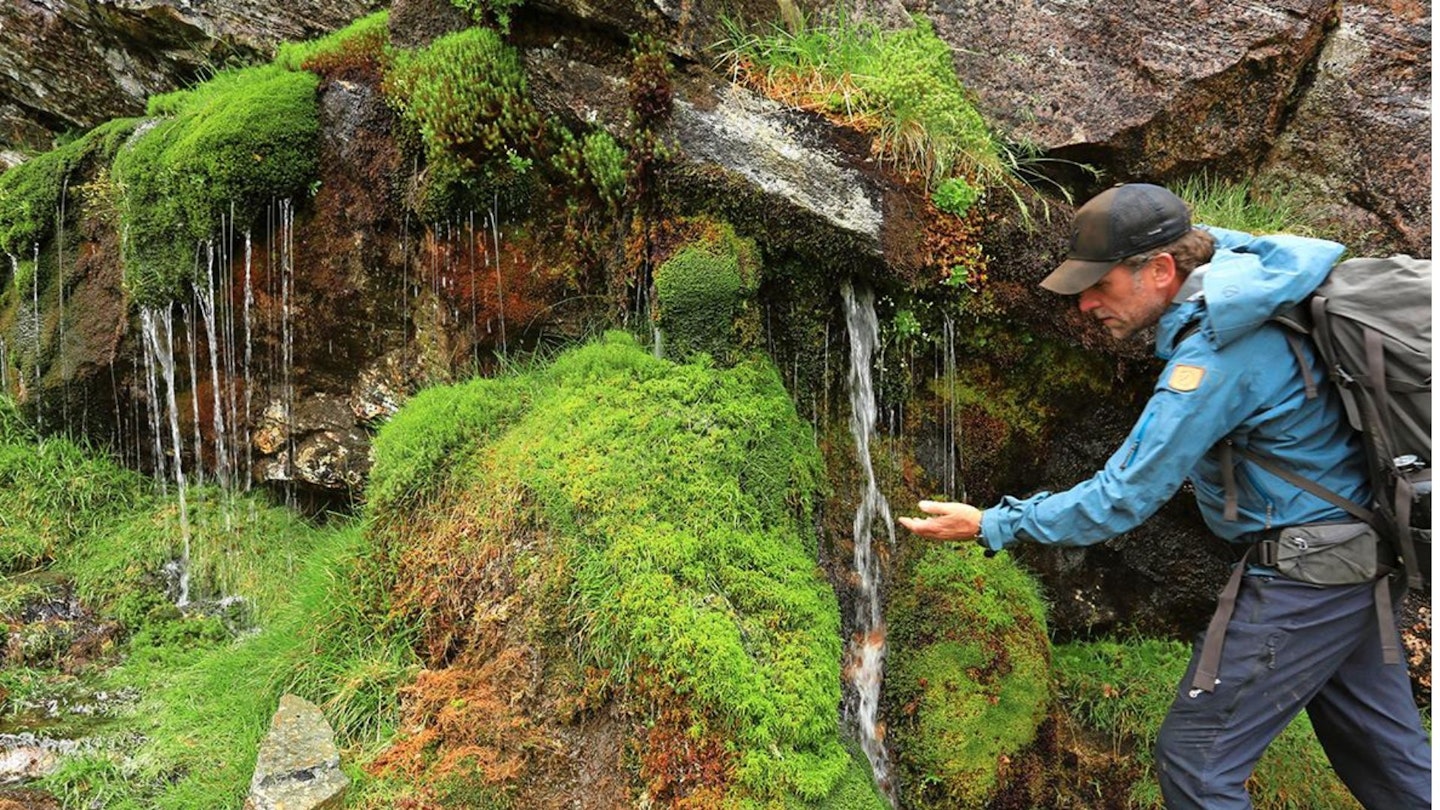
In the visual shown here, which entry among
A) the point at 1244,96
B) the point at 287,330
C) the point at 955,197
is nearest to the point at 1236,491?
the point at 955,197

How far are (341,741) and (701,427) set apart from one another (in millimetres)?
2219

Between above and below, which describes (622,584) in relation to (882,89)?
below

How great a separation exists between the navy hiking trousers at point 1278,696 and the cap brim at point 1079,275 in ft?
3.98

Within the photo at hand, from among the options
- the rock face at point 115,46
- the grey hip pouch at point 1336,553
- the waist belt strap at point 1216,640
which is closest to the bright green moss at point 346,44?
the rock face at point 115,46

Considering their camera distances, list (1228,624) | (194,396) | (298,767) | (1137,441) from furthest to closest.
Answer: (194,396)
(298,767)
(1228,624)
(1137,441)

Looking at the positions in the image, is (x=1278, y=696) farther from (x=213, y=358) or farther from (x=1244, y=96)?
(x=213, y=358)

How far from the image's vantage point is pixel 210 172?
230 inches

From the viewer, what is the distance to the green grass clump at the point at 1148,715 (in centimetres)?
489

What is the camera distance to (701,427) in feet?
14.8

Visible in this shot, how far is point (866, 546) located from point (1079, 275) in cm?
219

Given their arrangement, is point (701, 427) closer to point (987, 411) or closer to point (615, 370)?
point (615, 370)

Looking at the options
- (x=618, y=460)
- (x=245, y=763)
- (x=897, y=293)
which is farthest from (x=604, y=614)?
(x=897, y=293)

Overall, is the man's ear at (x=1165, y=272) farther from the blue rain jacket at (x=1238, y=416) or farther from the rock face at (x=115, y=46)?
the rock face at (x=115, y=46)

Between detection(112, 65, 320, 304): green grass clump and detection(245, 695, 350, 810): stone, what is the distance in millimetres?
3419
